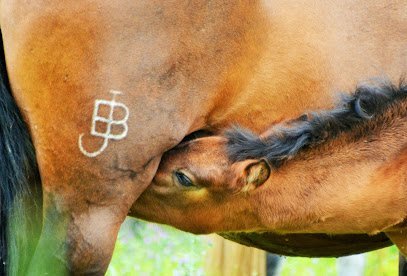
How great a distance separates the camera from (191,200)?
5.04 m

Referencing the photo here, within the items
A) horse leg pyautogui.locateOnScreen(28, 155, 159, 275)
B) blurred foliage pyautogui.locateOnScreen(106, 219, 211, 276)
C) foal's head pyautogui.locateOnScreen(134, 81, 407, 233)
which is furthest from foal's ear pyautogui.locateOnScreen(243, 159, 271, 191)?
blurred foliage pyautogui.locateOnScreen(106, 219, 211, 276)

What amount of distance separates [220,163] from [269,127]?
420 mm

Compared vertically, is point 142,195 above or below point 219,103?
below

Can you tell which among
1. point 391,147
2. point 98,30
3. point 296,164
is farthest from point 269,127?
point 98,30

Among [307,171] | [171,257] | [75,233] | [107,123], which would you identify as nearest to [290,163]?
[307,171]

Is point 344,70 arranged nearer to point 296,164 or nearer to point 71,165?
point 296,164

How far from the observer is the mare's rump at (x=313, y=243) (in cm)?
589

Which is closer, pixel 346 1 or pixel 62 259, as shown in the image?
pixel 62 259

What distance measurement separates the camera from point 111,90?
185 inches

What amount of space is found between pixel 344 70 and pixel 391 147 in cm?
51

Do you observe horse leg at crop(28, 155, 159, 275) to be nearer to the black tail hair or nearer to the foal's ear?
the black tail hair

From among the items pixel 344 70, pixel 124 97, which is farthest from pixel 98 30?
pixel 344 70

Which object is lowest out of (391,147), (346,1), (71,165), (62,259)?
(62,259)

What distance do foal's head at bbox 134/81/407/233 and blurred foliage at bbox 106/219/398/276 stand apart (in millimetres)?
2695
